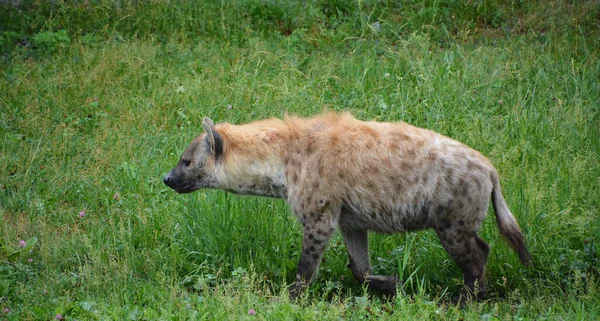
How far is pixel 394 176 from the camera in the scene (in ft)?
15.8

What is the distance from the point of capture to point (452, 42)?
8.27m

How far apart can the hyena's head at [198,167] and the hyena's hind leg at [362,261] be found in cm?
88

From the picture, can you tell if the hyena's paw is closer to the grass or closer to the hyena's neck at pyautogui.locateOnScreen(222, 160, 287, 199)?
the grass

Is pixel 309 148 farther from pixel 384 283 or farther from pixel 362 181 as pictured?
pixel 384 283

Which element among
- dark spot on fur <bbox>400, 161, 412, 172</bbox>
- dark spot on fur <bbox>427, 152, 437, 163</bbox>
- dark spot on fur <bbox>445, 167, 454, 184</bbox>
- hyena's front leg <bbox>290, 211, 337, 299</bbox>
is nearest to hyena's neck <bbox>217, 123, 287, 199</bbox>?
hyena's front leg <bbox>290, 211, 337, 299</bbox>

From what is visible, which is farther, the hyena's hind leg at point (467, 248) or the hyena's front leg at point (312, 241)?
the hyena's front leg at point (312, 241)

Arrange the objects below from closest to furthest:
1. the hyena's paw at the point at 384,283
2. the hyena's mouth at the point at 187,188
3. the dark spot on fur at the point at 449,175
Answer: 1. the dark spot on fur at the point at 449,175
2. the hyena's paw at the point at 384,283
3. the hyena's mouth at the point at 187,188

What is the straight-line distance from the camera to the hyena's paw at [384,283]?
5.07 m

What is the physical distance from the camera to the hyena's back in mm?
4676

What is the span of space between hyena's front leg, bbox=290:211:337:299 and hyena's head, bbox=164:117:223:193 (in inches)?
26.0

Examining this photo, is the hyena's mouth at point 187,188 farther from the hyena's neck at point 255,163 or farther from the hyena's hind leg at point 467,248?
the hyena's hind leg at point 467,248

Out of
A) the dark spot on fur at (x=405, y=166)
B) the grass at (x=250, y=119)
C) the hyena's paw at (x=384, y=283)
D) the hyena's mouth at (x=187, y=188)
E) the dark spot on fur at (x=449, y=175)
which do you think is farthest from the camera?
the hyena's mouth at (x=187, y=188)

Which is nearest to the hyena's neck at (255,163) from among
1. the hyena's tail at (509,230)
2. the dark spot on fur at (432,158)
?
the dark spot on fur at (432,158)

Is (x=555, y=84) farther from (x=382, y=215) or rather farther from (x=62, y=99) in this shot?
(x=62, y=99)
